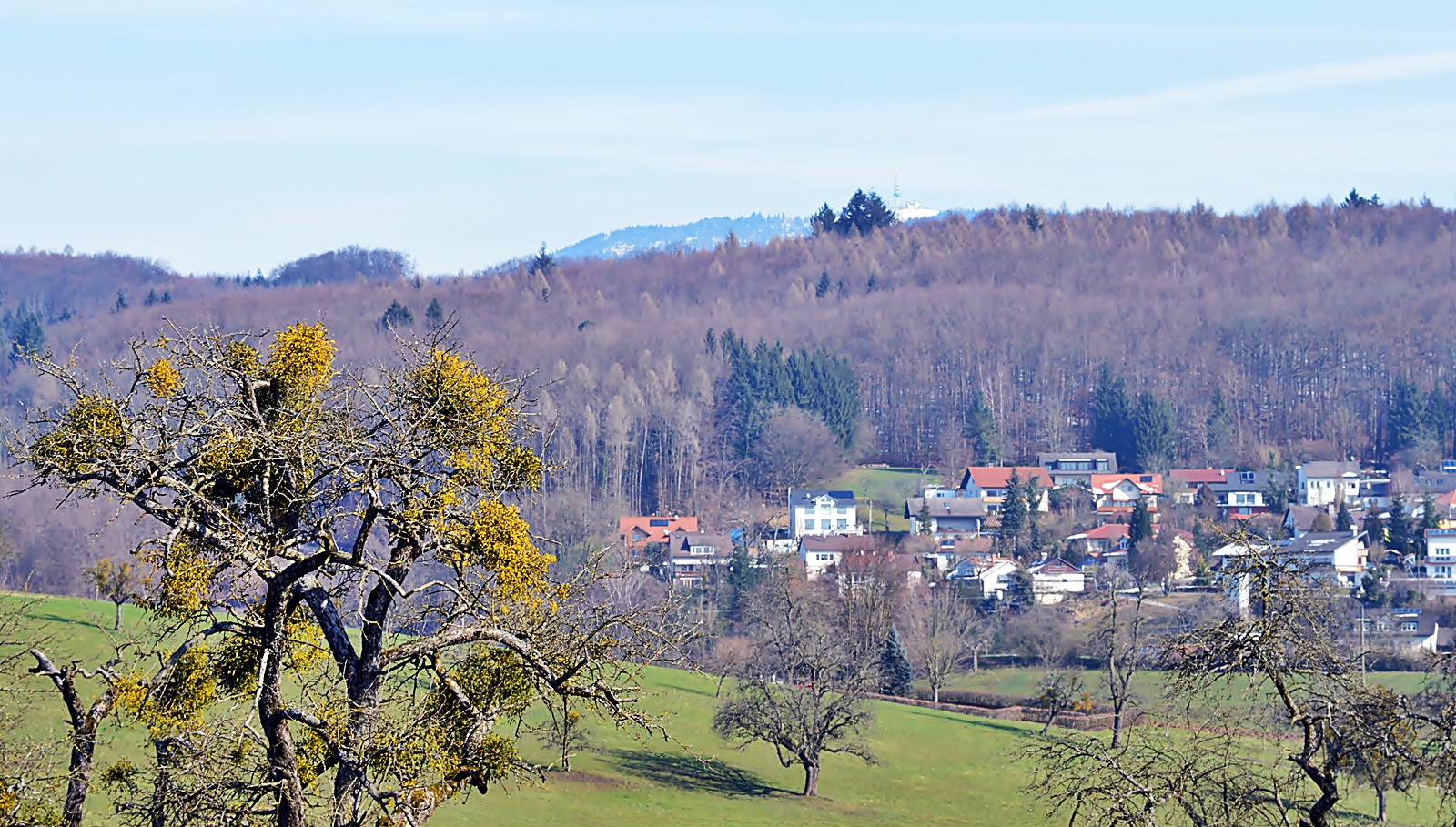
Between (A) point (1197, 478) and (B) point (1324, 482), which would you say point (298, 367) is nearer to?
(A) point (1197, 478)

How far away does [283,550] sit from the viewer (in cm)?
1017

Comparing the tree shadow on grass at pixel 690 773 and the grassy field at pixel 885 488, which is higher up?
the grassy field at pixel 885 488

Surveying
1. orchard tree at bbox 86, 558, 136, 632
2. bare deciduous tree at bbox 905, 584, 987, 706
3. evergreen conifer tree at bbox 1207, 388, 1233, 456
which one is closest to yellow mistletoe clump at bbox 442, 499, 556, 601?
orchard tree at bbox 86, 558, 136, 632

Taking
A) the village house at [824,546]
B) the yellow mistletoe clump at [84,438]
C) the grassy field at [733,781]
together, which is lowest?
the grassy field at [733,781]

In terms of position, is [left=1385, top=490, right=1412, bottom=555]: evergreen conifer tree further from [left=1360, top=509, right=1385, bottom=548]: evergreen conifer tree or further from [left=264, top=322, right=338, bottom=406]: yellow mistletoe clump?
[left=264, top=322, right=338, bottom=406]: yellow mistletoe clump

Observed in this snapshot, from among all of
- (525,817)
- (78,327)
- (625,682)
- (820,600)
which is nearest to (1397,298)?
(820,600)

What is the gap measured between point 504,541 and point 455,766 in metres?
1.55

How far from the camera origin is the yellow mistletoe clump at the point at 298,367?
10.8 m

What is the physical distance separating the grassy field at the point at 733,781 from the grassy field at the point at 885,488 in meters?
65.6

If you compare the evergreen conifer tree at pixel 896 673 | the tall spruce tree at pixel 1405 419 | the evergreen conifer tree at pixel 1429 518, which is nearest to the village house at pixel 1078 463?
the tall spruce tree at pixel 1405 419

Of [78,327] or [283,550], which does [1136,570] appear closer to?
[283,550]

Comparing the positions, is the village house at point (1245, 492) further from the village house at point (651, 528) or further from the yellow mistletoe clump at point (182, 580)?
the yellow mistletoe clump at point (182, 580)

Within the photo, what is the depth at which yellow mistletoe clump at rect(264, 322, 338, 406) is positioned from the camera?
10.8 metres

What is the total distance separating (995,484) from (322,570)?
115318 millimetres
